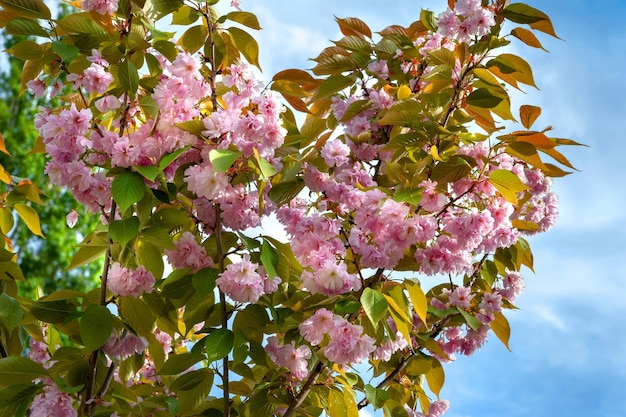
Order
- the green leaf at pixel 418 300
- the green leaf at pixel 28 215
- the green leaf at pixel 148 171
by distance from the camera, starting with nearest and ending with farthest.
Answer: the green leaf at pixel 148 171
the green leaf at pixel 418 300
the green leaf at pixel 28 215

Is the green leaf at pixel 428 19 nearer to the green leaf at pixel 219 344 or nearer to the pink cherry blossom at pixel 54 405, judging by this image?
the green leaf at pixel 219 344

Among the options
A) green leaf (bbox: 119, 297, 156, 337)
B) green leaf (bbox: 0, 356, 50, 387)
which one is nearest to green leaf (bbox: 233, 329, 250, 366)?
green leaf (bbox: 119, 297, 156, 337)

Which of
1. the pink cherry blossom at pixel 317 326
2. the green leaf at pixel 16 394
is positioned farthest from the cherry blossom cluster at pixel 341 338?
the green leaf at pixel 16 394

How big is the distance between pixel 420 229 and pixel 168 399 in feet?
2.79

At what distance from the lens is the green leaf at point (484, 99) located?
167 cm

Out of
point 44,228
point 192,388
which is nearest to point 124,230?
point 192,388

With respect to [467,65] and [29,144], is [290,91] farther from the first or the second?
[29,144]

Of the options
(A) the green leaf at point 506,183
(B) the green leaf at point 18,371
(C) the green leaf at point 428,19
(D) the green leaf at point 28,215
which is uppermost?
(C) the green leaf at point 428,19

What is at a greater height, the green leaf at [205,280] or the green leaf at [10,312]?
the green leaf at [205,280]

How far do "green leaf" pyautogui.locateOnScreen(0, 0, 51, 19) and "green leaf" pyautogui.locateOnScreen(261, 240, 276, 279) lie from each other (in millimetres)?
856

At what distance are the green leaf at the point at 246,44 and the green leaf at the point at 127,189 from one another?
1.63 feet

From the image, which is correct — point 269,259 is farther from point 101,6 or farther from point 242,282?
point 101,6

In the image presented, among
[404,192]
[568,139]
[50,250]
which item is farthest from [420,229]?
[50,250]

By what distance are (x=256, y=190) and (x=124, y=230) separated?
1.07ft
